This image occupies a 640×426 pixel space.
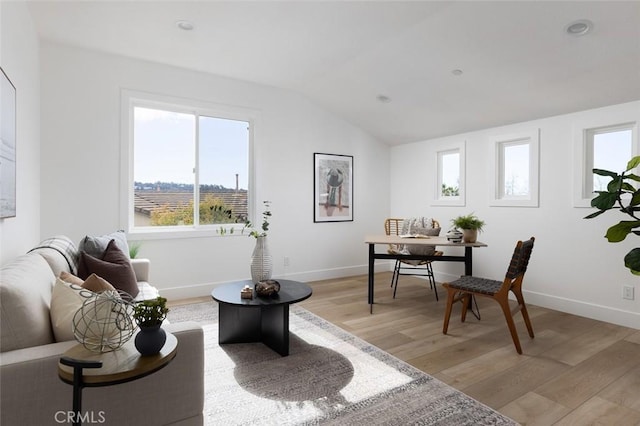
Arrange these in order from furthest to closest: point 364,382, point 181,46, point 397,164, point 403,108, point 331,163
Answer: point 397,164 → point 331,163 → point 403,108 → point 181,46 → point 364,382

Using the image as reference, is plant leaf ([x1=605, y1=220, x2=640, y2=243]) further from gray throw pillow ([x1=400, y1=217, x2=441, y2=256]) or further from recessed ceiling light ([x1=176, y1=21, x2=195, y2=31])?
recessed ceiling light ([x1=176, y1=21, x2=195, y2=31])

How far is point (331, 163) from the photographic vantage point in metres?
5.43

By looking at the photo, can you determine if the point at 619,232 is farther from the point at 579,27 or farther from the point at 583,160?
the point at 583,160

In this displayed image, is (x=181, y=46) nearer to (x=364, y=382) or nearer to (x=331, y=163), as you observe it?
(x=331, y=163)

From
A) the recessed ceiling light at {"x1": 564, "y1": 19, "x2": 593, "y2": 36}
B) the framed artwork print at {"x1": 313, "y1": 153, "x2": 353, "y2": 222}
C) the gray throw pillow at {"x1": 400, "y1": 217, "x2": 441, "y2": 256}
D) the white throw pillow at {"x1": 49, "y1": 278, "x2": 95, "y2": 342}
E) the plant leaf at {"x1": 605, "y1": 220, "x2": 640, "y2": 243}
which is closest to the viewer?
the white throw pillow at {"x1": 49, "y1": 278, "x2": 95, "y2": 342}

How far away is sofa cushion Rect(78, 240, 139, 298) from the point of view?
2451mm

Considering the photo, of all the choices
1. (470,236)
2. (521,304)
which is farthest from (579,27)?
(521,304)

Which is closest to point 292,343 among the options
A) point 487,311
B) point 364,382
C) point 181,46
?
point 364,382

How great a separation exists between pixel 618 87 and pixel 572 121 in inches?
22.1

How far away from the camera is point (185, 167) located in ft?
14.4

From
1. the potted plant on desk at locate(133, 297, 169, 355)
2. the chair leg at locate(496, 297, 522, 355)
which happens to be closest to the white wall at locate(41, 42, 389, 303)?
the chair leg at locate(496, 297, 522, 355)

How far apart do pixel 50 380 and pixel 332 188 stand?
442 centimetres

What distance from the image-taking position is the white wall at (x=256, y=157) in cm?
362

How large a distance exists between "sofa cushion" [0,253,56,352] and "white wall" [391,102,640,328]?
439cm
